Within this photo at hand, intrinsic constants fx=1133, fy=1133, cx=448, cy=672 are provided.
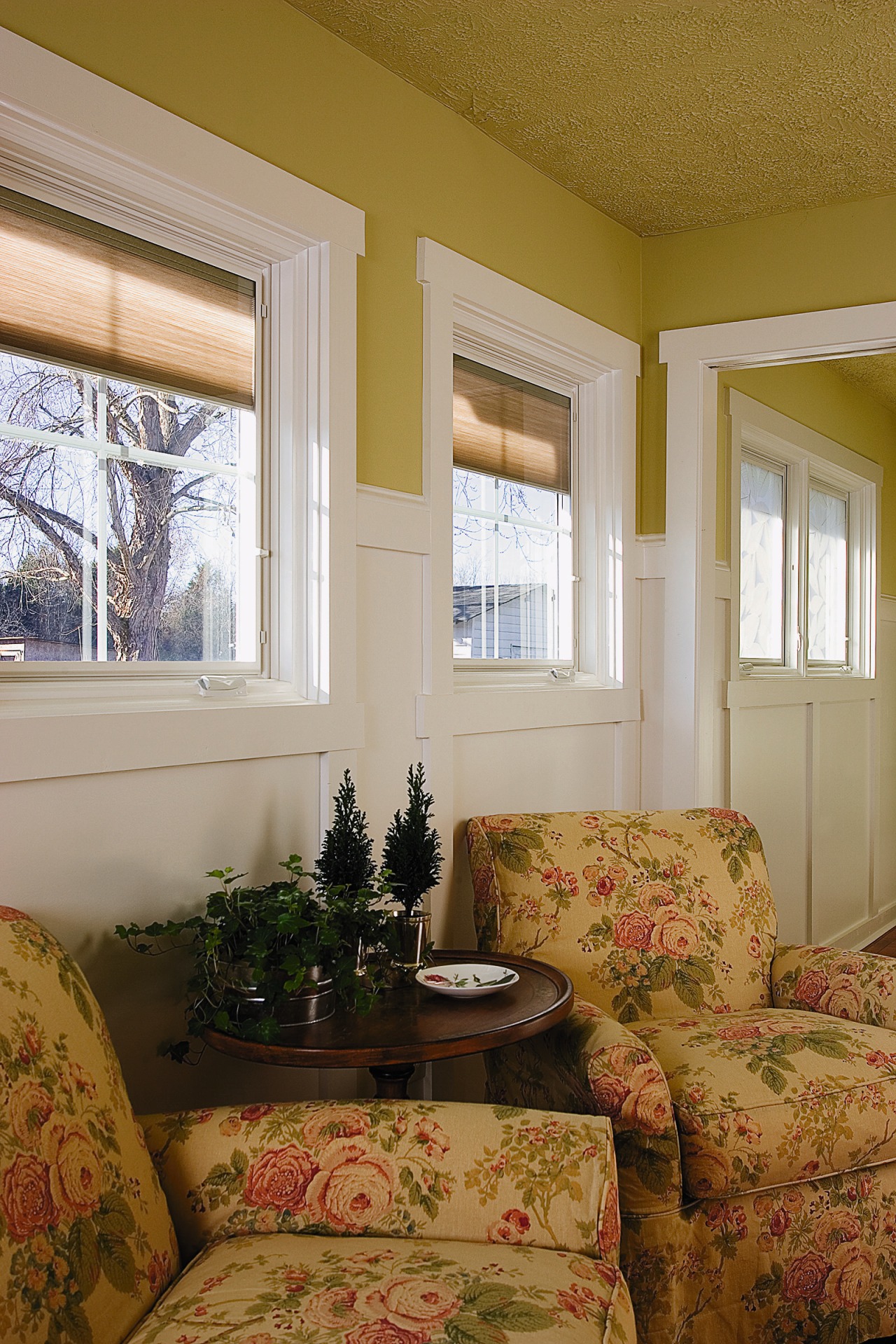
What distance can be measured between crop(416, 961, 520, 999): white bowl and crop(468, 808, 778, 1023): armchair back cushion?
0.82 ft

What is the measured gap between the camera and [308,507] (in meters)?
2.38

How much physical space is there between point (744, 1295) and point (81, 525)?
179cm

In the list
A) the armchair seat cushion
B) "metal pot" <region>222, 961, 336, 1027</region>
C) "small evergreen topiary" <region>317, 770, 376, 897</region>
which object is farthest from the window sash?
the armchair seat cushion

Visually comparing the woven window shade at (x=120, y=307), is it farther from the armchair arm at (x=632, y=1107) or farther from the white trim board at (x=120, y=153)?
the armchair arm at (x=632, y=1107)

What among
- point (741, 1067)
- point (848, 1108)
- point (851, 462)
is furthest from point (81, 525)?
point (851, 462)

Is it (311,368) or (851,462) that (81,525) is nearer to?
(311,368)

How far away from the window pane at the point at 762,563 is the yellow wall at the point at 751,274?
1.80ft

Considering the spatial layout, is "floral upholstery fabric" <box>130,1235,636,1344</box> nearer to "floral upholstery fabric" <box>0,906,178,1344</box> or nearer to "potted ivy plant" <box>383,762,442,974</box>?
"floral upholstery fabric" <box>0,906,178,1344</box>

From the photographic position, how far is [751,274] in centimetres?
339

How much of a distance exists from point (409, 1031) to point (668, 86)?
216cm

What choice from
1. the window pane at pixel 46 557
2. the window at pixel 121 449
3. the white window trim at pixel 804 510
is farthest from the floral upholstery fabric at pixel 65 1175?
the white window trim at pixel 804 510

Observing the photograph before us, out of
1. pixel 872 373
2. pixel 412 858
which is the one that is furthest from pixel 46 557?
pixel 872 373

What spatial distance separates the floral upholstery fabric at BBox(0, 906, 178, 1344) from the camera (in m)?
1.27

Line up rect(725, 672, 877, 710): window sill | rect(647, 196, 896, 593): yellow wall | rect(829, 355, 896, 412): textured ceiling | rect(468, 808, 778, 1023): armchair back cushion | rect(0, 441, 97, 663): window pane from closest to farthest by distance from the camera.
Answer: rect(0, 441, 97, 663): window pane
rect(468, 808, 778, 1023): armchair back cushion
rect(647, 196, 896, 593): yellow wall
rect(725, 672, 877, 710): window sill
rect(829, 355, 896, 412): textured ceiling
